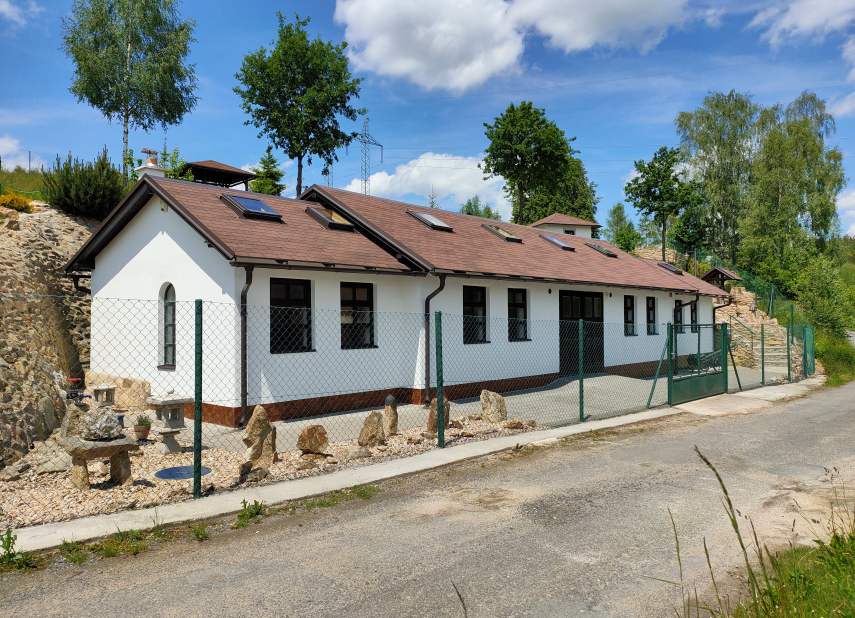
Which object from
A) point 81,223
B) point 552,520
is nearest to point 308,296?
point 552,520

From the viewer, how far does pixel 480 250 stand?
1603 cm

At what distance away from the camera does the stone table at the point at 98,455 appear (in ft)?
20.0

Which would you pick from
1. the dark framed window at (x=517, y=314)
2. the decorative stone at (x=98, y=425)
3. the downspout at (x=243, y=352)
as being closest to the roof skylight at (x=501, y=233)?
the dark framed window at (x=517, y=314)

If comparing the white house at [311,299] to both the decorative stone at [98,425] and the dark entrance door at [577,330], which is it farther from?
the decorative stone at [98,425]

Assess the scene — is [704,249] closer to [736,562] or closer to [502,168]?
[502,168]

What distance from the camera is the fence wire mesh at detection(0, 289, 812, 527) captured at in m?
6.59

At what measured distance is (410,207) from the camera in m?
18.1

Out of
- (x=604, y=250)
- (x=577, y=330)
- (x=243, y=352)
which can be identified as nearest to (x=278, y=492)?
(x=243, y=352)

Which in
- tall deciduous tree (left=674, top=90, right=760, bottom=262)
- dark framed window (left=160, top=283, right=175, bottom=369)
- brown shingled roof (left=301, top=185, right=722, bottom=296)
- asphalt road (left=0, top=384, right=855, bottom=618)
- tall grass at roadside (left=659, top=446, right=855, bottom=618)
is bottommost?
asphalt road (left=0, top=384, right=855, bottom=618)

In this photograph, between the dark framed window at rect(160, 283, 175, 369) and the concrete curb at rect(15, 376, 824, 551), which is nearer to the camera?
the concrete curb at rect(15, 376, 824, 551)

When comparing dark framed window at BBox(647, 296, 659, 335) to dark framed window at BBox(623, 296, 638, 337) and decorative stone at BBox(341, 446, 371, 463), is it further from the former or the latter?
decorative stone at BBox(341, 446, 371, 463)

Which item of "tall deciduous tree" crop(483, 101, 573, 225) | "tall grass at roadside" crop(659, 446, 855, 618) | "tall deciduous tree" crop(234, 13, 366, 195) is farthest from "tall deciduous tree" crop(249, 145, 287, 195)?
"tall grass at roadside" crop(659, 446, 855, 618)

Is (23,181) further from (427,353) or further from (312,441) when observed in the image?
(312,441)

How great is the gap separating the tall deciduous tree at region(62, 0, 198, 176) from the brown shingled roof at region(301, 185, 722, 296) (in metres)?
20.7
